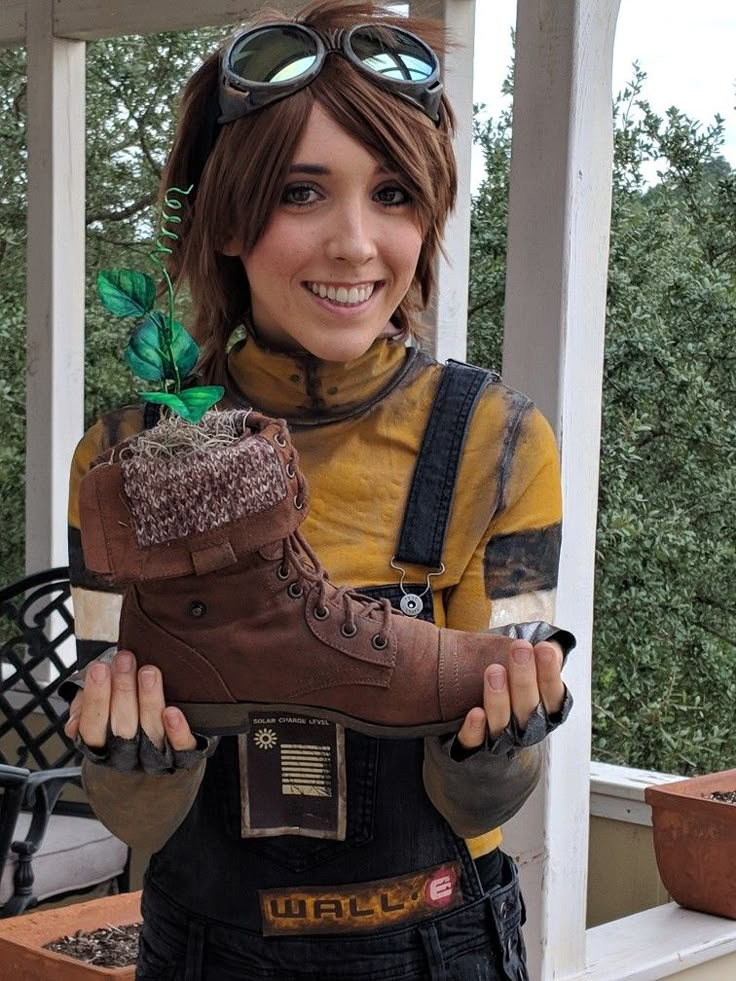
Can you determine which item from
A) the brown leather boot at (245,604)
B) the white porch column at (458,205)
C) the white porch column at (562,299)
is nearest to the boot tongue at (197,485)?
the brown leather boot at (245,604)

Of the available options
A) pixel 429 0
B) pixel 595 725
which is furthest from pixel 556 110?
pixel 595 725

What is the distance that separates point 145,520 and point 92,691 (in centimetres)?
13

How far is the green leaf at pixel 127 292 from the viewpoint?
Result: 108 cm

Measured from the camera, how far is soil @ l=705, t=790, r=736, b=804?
122 inches

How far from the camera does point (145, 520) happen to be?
3.62ft

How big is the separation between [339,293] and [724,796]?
2.16 meters

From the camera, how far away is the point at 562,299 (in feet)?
7.36

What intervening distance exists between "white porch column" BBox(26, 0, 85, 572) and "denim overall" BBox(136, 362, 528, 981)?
2535 millimetres

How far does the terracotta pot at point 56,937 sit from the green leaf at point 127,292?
148 cm

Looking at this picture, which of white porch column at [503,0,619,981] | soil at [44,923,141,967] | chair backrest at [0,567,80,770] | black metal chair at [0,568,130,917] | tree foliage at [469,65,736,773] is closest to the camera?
white porch column at [503,0,619,981]

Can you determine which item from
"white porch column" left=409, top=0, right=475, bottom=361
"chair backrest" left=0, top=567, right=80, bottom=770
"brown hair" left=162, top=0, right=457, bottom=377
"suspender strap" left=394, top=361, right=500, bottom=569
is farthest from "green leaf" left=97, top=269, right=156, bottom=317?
"chair backrest" left=0, top=567, right=80, bottom=770

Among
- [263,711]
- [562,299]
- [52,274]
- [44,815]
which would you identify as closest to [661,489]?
[52,274]

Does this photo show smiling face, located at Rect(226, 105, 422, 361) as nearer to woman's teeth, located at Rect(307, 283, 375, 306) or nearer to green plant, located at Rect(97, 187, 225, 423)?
woman's teeth, located at Rect(307, 283, 375, 306)

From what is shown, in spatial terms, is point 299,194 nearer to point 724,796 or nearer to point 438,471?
point 438,471
